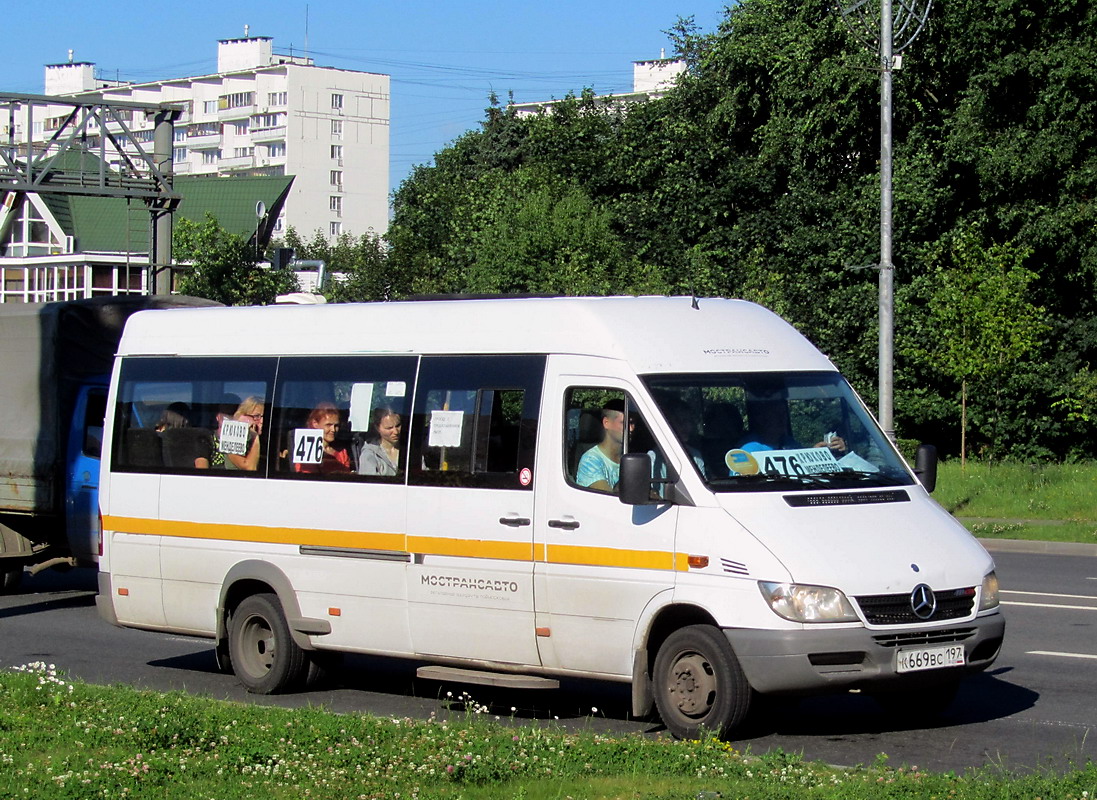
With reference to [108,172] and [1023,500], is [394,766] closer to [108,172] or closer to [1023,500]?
[1023,500]

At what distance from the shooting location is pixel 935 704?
9.20 m

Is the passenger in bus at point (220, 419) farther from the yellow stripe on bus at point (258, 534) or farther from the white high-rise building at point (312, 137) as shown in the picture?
the white high-rise building at point (312, 137)

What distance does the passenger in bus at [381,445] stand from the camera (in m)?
10.0

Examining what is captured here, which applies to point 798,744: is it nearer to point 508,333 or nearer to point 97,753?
point 508,333

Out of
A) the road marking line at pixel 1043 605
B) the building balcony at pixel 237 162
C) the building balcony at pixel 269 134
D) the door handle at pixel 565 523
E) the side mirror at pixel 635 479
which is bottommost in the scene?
the road marking line at pixel 1043 605

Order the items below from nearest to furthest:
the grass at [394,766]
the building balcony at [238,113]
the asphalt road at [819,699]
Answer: the grass at [394,766]
the asphalt road at [819,699]
the building balcony at [238,113]

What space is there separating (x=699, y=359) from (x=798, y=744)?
2292 mm

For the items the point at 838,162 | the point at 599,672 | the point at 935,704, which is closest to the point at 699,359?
the point at 599,672

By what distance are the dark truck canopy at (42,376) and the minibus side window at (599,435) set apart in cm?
843

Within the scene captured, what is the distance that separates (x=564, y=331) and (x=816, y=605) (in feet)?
7.75

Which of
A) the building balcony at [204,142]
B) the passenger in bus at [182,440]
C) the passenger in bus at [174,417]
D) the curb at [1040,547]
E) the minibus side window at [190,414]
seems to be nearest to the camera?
the minibus side window at [190,414]

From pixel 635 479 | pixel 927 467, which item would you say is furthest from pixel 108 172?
pixel 635 479

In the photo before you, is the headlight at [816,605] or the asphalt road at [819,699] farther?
the asphalt road at [819,699]

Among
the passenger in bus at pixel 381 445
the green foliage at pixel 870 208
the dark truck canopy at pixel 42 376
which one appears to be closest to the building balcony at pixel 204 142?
the green foliage at pixel 870 208
